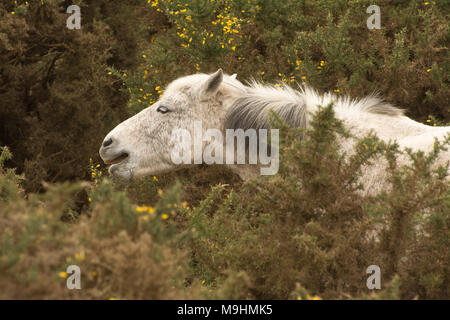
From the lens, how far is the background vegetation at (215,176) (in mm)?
2389

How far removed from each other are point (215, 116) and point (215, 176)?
169cm

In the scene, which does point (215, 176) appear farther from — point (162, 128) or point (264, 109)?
point (264, 109)

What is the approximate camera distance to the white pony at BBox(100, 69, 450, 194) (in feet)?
12.9

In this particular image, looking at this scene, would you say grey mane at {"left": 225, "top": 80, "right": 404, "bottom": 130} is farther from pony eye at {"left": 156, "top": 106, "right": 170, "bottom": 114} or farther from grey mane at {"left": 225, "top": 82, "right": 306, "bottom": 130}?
pony eye at {"left": 156, "top": 106, "right": 170, "bottom": 114}

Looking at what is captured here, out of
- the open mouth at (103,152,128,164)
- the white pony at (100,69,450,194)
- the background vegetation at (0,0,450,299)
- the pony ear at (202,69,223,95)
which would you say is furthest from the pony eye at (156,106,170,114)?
the background vegetation at (0,0,450,299)

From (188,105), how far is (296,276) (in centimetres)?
181

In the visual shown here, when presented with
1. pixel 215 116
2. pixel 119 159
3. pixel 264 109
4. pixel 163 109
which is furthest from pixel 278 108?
pixel 119 159

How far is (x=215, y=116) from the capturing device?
13.6 feet

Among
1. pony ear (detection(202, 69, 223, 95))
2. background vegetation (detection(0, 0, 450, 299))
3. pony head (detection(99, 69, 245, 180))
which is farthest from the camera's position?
pony head (detection(99, 69, 245, 180))

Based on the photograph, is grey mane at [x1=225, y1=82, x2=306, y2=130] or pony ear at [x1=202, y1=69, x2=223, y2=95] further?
pony ear at [x1=202, y1=69, x2=223, y2=95]

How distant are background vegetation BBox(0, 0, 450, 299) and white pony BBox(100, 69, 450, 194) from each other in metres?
0.34

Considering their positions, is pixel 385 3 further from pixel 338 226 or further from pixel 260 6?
pixel 338 226

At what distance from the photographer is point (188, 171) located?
6016 mm

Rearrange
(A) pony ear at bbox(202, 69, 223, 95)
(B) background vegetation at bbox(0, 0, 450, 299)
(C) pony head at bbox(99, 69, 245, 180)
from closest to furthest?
1. (B) background vegetation at bbox(0, 0, 450, 299)
2. (A) pony ear at bbox(202, 69, 223, 95)
3. (C) pony head at bbox(99, 69, 245, 180)
